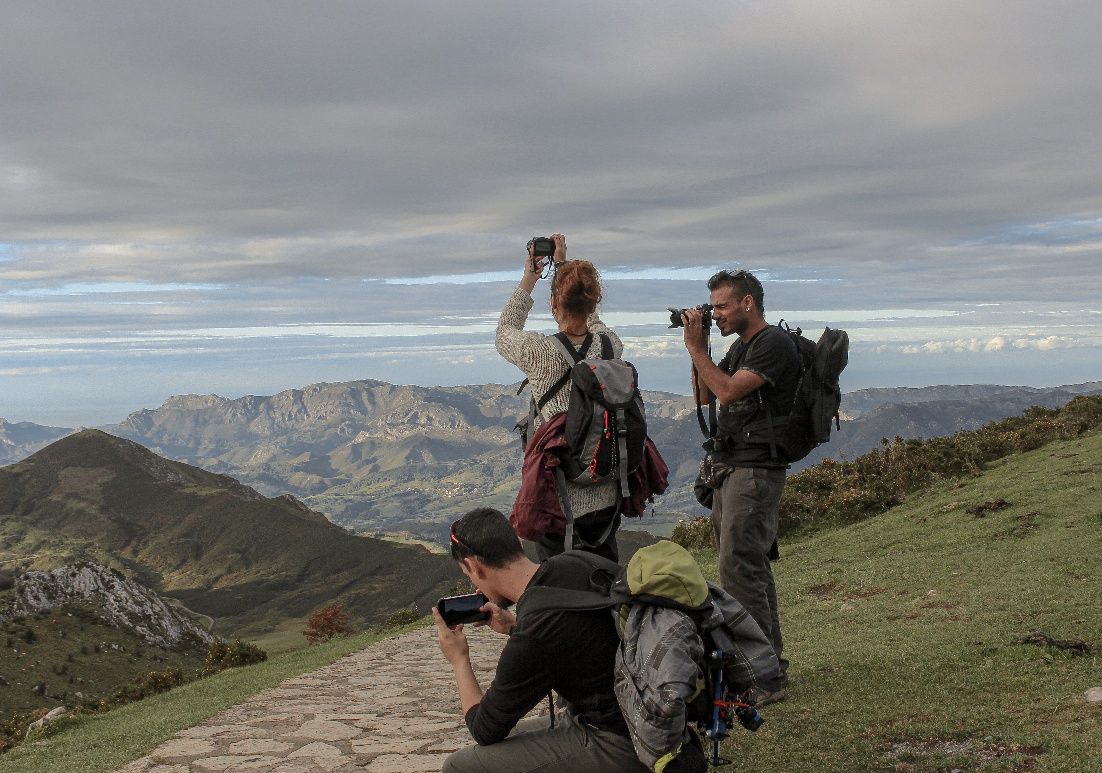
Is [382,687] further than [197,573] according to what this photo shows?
No

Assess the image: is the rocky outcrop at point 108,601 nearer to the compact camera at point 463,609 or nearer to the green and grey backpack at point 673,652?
the compact camera at point 463,609

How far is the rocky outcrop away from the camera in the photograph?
85319 mm

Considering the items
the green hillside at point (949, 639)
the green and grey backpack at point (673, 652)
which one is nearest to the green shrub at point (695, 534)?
the green hillside at point (949, 639)

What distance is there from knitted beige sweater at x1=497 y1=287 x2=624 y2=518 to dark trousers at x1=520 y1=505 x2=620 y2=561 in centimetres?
10

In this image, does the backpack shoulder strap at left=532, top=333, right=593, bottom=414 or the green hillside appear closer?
the green hillside

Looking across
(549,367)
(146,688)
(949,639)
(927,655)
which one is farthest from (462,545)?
(146,688)

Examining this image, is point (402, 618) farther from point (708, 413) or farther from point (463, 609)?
point (463, 609)

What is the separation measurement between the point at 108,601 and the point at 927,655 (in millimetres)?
98323

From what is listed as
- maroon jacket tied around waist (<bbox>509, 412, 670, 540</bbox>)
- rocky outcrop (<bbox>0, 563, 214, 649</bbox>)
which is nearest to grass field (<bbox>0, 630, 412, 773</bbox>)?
maroon jacket tied around waist (<bbox>509, 412, 670, 540</bbox>)

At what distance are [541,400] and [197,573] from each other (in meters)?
205

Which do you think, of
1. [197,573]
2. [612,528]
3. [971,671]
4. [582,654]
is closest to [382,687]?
[612,528]

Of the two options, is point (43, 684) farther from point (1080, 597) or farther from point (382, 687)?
point (1080, 597)

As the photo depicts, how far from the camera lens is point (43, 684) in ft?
200

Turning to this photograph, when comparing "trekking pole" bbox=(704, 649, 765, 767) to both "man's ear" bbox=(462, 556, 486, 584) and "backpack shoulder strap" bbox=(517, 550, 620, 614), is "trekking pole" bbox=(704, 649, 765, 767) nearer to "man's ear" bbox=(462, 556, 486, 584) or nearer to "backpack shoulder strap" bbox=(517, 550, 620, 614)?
"backpack shoulder strap" bbox=(517, 550, 620, 614)
